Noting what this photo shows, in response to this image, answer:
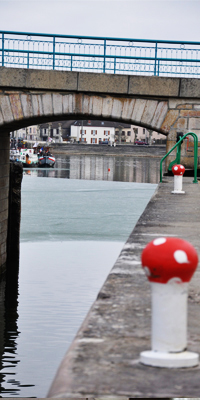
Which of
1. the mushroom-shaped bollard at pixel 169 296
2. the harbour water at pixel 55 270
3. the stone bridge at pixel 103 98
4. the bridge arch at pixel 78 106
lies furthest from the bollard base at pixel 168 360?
the bridge arch at pixel 78 106

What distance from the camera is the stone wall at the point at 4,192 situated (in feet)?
56.2

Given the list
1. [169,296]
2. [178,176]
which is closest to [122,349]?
[169,296]

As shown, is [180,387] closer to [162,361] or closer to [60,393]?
[162,361]

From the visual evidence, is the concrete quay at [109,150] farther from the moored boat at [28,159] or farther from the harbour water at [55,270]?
the harbour water at [55,270]

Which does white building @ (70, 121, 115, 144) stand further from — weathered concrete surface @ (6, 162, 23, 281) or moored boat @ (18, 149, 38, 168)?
weathered concrete surface @ (6, 162, 23, 281)

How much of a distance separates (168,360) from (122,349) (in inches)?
11.8

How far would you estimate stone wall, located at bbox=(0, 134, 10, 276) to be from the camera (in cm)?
1714

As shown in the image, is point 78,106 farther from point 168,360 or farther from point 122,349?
point 168,360

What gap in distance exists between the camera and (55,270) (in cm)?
1741

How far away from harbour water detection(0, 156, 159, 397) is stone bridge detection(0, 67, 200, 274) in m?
4.23

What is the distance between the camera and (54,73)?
1384 centimetres

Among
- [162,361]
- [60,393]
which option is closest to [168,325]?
[162,361]

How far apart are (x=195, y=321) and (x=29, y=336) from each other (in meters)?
8.57

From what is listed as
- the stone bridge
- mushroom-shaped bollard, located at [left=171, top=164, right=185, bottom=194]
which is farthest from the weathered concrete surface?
mushroom-shaped bollard, located at [left=171, top=164, right=185, bottom=194]
